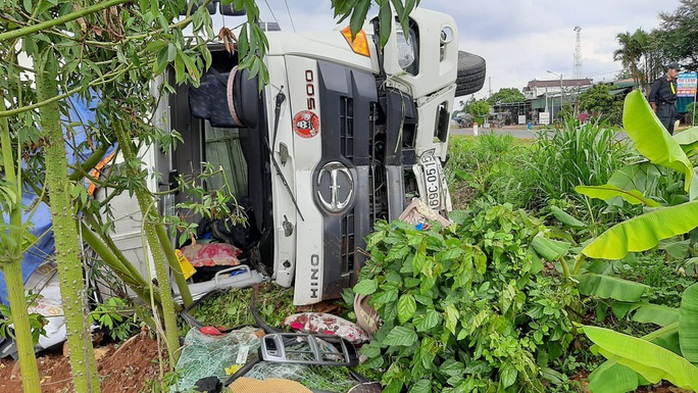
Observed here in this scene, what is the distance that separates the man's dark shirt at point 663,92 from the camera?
7.73m

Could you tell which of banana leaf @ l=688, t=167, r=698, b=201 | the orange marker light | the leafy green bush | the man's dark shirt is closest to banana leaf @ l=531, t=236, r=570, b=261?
the leafy green bush

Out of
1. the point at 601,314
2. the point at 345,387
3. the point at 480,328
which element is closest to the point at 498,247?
the point at 480,328

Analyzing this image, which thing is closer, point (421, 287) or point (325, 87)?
point (421, 287)

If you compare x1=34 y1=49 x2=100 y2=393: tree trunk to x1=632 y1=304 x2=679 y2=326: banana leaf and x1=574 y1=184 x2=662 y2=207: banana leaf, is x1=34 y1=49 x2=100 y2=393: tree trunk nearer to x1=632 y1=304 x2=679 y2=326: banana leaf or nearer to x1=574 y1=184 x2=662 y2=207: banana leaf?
x1=574 y1=184 x2=662 y2=207: banana leaf

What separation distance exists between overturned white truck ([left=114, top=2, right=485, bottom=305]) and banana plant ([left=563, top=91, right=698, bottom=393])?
1.18 m

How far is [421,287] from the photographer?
78.0 inches

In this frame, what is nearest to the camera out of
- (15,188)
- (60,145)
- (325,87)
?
(15,188)

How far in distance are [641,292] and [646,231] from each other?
1.53 feet

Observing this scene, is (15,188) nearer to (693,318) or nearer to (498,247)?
(498,247)

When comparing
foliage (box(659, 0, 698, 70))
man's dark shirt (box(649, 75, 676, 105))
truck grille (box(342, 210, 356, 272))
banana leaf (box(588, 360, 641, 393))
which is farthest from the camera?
foliage (box(659, 0, 698, 70))

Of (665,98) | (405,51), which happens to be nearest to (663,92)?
(665,98)

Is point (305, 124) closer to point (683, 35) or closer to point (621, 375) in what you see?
point (621, 375)

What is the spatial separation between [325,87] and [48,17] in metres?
1.40

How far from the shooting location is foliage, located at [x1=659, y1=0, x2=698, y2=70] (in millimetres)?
31250
